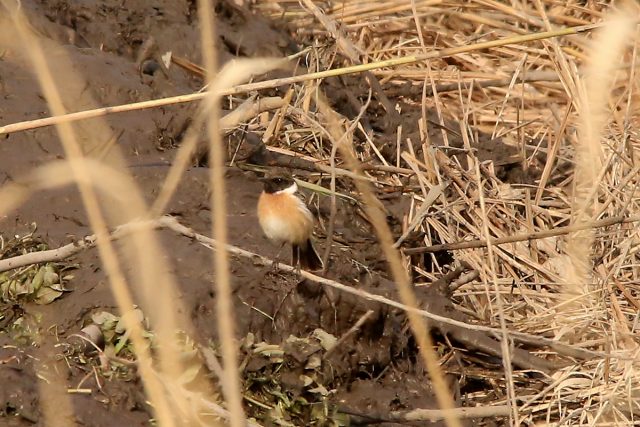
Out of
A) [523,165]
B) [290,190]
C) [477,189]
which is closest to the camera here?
[290,190]

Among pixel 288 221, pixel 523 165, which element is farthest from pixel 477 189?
pixel 288 221

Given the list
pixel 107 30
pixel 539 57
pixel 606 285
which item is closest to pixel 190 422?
pixel 606 285

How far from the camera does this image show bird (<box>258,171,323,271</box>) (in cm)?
456

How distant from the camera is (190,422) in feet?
11.5

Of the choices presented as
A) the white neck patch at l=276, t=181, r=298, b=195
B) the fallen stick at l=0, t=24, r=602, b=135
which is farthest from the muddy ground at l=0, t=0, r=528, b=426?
the fallen stick at l=0, t=24, r=602, b=135

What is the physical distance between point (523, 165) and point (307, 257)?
1.94 meters

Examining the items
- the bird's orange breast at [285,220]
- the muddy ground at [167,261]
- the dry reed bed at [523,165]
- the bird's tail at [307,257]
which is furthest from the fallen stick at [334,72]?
the bird's tail at [307,257]

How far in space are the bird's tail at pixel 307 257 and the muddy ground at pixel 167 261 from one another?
117 millimetres

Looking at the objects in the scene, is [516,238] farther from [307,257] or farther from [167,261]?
[167,261]

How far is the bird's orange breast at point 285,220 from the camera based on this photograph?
14.9 ft

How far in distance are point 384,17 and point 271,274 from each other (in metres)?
3.43

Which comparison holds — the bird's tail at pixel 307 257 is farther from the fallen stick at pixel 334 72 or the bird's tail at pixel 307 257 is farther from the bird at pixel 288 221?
the fallen stick at pixel 334 72

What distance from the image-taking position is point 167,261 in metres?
4.39

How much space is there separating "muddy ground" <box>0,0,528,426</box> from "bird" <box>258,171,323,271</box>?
0.14 meters
